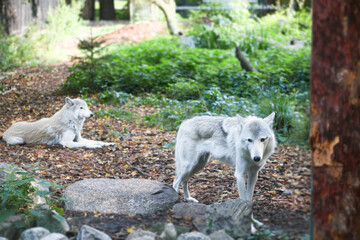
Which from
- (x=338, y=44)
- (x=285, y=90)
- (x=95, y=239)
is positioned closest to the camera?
(x=338, y=44)

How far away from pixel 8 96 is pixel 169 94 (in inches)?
169

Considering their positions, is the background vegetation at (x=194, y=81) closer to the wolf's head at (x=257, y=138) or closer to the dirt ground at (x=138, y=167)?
the dirt ground at (x=138, y=167)

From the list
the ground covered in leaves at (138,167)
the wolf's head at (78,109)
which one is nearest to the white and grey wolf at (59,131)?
the wolf's head at (78,109)

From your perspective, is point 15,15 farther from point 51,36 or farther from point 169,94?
point 169,94

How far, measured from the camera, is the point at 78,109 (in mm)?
7672

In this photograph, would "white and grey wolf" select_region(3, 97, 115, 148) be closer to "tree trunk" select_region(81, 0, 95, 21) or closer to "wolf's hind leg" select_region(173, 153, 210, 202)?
"wolf's hind leg" select_region(173, 153, 210, 202)

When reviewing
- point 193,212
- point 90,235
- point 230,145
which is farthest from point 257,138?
point 90,235

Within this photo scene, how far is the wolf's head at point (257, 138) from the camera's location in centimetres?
393

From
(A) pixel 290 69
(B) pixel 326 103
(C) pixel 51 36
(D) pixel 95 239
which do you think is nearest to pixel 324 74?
(B) pixel 326 103

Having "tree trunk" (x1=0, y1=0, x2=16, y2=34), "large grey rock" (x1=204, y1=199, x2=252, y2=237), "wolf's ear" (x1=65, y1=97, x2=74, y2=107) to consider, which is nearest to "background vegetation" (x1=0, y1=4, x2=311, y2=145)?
"tree trunk" (x1=0, y1=0, x2=16, y2=34)

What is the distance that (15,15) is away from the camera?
52.6 ft

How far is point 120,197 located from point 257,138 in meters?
1.63

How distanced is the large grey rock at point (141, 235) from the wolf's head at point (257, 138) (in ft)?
3.99

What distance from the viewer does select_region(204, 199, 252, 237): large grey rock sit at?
3643 mm
